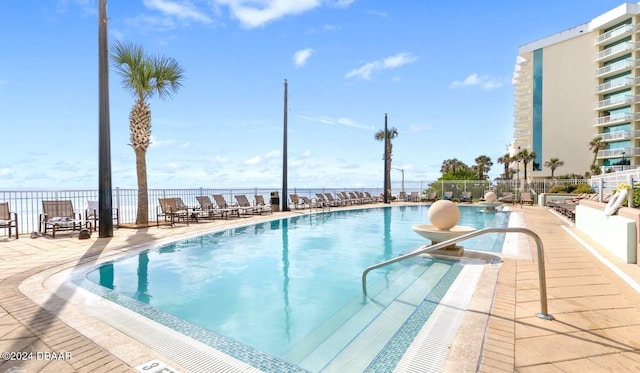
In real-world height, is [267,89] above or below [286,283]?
above

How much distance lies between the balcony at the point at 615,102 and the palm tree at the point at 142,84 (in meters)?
43.6

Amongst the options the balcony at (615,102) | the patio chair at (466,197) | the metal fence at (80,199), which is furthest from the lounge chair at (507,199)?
the balcony at (615,102)

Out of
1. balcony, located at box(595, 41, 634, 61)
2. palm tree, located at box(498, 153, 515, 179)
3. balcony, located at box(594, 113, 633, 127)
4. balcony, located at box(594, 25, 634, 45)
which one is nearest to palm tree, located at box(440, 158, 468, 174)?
palm tree, located at box(498, 153, 515, 179)

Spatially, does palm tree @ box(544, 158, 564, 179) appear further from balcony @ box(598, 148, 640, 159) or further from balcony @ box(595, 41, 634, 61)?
balcony @ box(595, 41, 634, 61)

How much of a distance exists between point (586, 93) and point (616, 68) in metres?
3.83

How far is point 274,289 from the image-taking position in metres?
4.82

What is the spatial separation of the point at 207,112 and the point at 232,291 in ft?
47.7

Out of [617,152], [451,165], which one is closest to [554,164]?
[617,152]

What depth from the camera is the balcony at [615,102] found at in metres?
34.4

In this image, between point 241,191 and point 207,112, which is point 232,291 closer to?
point 241,191

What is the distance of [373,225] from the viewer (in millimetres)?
11609

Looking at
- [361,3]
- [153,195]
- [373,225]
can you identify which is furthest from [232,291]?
[361,3]

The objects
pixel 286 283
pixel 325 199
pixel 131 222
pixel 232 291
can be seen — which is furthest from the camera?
pixel 325 199

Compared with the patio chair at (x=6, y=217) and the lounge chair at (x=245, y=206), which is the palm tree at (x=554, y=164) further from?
the patio chair at (x=6, y=217)
